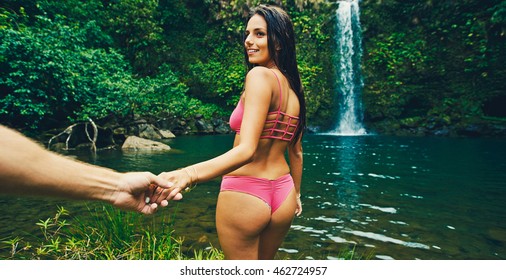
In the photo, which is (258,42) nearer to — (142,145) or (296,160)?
(296,160)

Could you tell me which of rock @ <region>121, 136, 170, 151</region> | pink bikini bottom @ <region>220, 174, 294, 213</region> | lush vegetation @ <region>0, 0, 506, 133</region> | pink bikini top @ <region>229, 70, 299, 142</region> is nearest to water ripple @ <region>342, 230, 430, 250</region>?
pink bikini bottom @ <region>220, 174, 294, 213</region>

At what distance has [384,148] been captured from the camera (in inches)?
649

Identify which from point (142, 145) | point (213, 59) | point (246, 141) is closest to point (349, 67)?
point (213, 59)

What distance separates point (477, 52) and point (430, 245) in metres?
24.0

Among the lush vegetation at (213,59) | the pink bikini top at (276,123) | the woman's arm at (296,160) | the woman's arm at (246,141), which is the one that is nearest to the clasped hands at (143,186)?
the woman's arm at (246,141)

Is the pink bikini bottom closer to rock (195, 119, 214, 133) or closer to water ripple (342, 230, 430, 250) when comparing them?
water ripple (342, 230, 430, 250)

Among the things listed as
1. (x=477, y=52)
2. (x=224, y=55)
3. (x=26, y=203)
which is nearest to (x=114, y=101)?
(x=26, y=203)

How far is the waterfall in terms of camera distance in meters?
27.4

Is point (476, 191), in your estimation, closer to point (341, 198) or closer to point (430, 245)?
point (341, 198)

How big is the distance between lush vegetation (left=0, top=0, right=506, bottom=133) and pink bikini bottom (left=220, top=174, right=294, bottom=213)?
45.7 feet

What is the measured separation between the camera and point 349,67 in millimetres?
27828

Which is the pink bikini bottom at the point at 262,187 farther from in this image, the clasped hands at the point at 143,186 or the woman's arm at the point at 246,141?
the clasped hands at the point at 143,186

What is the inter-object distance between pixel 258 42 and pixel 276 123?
1.95ft

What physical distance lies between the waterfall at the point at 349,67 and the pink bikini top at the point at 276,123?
26.2 metres
